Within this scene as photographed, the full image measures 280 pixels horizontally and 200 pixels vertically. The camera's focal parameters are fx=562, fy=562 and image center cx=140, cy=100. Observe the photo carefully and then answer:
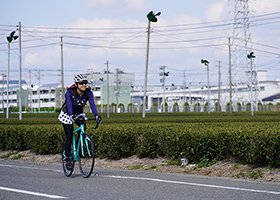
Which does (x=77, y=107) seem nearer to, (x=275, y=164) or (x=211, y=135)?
(x=211, y=135)

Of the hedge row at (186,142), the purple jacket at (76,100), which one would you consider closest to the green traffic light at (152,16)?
the hedge row at (186,142)

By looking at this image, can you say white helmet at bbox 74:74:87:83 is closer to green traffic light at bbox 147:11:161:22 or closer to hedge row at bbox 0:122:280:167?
hedge row at bbox 0:122:280:167

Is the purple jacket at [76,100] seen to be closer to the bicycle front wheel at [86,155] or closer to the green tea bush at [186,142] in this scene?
the bicycle front wheel at [86,155]

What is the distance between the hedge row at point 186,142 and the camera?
10.2 m

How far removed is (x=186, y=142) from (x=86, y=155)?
2.56m

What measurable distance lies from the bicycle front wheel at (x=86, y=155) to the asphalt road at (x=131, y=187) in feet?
0.54

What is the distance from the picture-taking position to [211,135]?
11.5 m

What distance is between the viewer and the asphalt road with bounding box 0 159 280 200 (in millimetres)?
7677

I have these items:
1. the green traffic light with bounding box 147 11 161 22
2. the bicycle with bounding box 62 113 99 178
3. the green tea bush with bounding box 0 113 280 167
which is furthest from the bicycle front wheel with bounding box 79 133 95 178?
the green traffic light with bounding box 147 11 161 22

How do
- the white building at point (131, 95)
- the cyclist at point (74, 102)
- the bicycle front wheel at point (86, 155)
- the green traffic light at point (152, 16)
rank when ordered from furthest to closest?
1. the white building at point (131, 95)
2. the green traffic light at point (152, 16)
3. the cyclist at point (74, 102)
4. the bicycle front wheel at point (86, 155)

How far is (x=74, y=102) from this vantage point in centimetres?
1048

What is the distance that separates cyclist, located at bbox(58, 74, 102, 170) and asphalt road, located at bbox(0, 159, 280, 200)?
2.83 feet

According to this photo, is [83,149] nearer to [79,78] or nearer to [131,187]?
[79,78]

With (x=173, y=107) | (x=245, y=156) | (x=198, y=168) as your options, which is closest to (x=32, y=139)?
(x=198, y=168)
